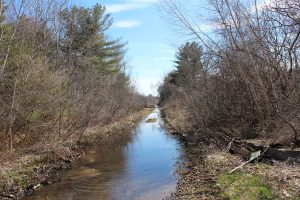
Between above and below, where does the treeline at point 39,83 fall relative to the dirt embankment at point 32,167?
above

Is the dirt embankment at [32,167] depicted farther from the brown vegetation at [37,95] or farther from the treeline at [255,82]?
the treeline at [255,82]

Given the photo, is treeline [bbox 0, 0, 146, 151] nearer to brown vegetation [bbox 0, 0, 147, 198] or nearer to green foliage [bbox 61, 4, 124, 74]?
brown vegetation [bbox 0, 0, 147, 198]

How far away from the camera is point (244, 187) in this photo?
381 inches

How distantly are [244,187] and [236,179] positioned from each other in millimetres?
1032

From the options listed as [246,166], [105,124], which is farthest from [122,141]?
[246,166]

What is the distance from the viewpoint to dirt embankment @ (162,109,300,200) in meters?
8.86

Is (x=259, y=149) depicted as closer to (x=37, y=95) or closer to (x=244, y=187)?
(x=244, y=187)

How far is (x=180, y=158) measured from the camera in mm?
18047

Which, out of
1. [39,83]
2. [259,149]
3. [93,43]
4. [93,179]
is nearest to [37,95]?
[39,83]

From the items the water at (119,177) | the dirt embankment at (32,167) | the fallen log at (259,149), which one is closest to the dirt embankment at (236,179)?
the fallen log at (259,149)

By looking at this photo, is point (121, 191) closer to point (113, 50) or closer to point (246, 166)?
point (246, 166)

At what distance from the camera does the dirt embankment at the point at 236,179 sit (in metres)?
8.86

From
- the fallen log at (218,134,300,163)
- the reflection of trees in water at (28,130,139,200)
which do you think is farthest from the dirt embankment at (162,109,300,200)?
the reflection of trees in water at (28,130,139,200)

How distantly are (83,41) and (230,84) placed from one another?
56.2ft
